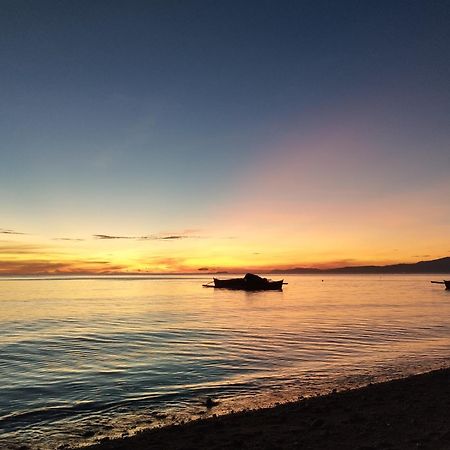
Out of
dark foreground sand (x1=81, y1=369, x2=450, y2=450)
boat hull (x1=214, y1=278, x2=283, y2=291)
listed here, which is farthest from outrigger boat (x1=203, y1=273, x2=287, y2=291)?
dark foreground sand (x1=81, y1=369, x2=450, y2=450)

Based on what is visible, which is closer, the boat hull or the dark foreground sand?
the dark foreground sand

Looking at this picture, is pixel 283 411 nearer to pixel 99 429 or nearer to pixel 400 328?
pixel 99 429

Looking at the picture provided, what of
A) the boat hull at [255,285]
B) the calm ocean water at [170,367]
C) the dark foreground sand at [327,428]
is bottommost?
the calm ocean water at [170,367]

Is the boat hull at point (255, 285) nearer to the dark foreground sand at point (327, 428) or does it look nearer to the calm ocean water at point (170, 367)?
the calm ocean water at point (170, 367)

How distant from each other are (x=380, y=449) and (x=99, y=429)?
878 centimetres

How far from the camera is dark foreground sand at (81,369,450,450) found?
1109 centimetres

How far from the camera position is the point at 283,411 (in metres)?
14.7

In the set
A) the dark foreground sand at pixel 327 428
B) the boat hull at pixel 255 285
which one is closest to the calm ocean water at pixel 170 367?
the dark foreground sand at pixel 327 428

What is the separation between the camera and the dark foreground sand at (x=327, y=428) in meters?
11.1

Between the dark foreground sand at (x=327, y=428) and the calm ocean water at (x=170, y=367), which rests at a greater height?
the dark foreground sand at (x=327, y=428)

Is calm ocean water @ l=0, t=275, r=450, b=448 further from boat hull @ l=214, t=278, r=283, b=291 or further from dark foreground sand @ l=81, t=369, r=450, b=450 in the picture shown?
boat hull @ l=214, t=278, r=283, b=291

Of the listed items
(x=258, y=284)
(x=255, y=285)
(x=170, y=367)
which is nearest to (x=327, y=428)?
(x=170, y=367)

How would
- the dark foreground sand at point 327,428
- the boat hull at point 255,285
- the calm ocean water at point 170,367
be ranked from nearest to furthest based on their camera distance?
the dark foreground sand at point 327,428 → the calm ocean water at point 170,367 → the boat hull at point 255,285

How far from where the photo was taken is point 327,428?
12344 mm
